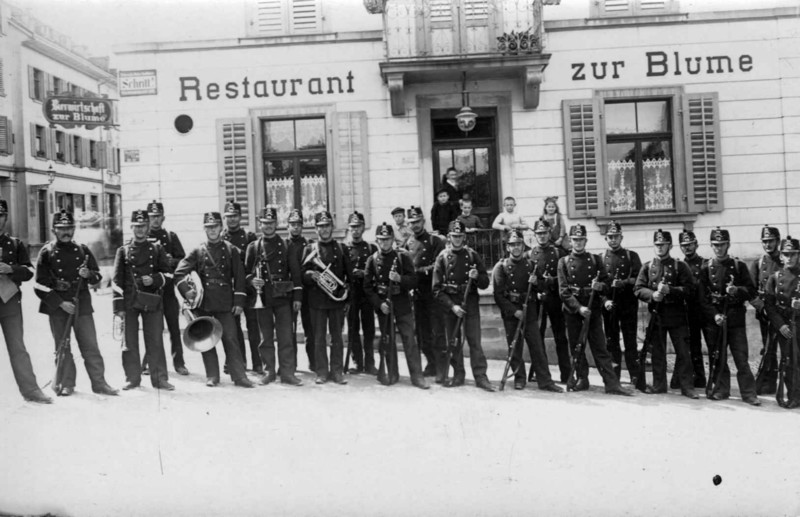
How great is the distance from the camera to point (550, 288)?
748cm

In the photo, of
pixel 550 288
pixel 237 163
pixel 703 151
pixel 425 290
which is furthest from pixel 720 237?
pixel 237 163

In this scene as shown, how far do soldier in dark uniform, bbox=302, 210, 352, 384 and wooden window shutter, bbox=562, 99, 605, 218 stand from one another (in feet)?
→ 12.2

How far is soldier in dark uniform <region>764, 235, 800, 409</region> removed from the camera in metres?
6.47

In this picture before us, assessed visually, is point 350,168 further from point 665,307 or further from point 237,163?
point 665,307

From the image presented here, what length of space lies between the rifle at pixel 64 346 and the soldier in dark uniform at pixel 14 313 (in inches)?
5.9

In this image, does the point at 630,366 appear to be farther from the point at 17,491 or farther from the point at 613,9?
the point at 17,491

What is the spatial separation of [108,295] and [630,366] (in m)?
5.38

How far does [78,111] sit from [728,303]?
6282 mm

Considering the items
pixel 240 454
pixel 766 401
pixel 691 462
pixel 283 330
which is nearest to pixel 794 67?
pixel 766 401

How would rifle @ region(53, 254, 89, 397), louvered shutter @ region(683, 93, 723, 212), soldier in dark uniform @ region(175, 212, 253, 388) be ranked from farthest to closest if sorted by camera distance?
1. louvered shutter @ region(683, 93, 723, 212)
2. soldier in dark uniform @ region(175, 212, 253, 388)
3. rifle @ region(53, 254, 89, 397)

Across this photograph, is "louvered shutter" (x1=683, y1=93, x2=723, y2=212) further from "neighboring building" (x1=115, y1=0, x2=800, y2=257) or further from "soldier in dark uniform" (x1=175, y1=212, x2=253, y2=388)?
"soldier in dark uniform" (x1=175, y1=212, x2=253, y2=388)

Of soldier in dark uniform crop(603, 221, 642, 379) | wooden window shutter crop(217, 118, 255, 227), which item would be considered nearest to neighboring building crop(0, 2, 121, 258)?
wooden window shutter crop(217, 118, 255, 227)

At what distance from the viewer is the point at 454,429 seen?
5.59 metres

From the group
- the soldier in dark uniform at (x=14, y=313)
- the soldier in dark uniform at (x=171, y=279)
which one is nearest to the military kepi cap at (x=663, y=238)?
the soldier in dark uniform at (x=171, y=279)
